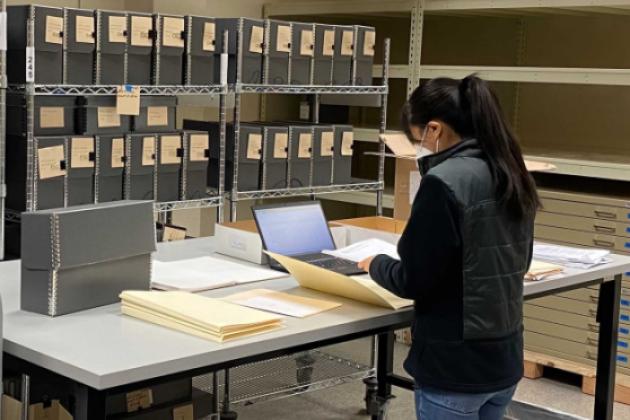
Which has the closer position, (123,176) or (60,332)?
(60,332)

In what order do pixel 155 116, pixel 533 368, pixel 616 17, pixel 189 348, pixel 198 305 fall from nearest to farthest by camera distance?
pixel 189 348, pixel 198 305, pixel 155 116, pixel 533 368, pixel 616 17

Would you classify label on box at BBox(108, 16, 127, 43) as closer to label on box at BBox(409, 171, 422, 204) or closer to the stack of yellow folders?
label on box at BBox(409, 171, 422, 204)

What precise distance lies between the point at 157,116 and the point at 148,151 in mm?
187

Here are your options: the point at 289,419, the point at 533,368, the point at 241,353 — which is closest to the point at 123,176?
the point at 289,419

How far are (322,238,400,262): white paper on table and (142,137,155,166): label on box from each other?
1133 millimetres

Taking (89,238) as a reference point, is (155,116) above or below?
above

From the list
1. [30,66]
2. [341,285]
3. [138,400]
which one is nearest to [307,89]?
[30,66]

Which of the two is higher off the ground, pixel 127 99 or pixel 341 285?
pixel 127 99

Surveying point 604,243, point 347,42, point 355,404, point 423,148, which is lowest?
point 355,404

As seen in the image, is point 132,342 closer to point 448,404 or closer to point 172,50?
point 448,404

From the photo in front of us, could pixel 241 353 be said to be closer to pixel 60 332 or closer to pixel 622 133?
pixel 60 332

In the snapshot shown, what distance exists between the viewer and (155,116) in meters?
3.79

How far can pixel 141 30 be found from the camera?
3.64 m

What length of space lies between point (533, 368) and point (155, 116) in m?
2.14
